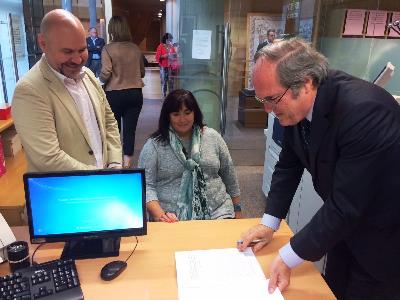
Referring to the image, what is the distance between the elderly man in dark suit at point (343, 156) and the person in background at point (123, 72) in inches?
101

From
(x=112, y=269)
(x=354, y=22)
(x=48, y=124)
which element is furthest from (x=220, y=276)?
(x=354, y=22)

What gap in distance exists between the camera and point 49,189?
1.20 meters

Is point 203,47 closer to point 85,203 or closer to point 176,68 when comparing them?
point 176,68

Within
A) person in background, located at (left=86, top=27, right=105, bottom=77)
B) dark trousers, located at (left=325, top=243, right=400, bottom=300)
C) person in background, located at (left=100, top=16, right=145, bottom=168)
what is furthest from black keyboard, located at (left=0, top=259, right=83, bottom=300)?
person in background, located at (left=86, top=27, right=105, bottom=77)

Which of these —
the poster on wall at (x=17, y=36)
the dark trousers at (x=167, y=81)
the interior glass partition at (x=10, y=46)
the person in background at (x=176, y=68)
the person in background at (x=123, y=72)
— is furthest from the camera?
the dark trousers at (x=167, y=81)

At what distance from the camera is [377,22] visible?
4.16m

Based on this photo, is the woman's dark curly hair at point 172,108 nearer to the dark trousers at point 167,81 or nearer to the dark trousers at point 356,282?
the dark trousers at point 356,282

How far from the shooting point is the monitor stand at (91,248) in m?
1.30

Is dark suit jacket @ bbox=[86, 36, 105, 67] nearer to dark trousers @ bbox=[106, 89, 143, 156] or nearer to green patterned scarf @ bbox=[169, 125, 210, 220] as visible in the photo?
dark trousers @ bbox=[106, 89, 143, 156]

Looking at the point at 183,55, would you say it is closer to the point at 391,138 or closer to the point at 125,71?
the point at 125,71

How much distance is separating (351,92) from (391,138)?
0.58ft

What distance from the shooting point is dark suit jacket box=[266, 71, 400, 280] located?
1.03m

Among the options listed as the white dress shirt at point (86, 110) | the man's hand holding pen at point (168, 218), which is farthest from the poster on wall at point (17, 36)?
the man's hand holding pen at point (168, 218)

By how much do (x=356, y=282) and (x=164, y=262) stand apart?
706mm
